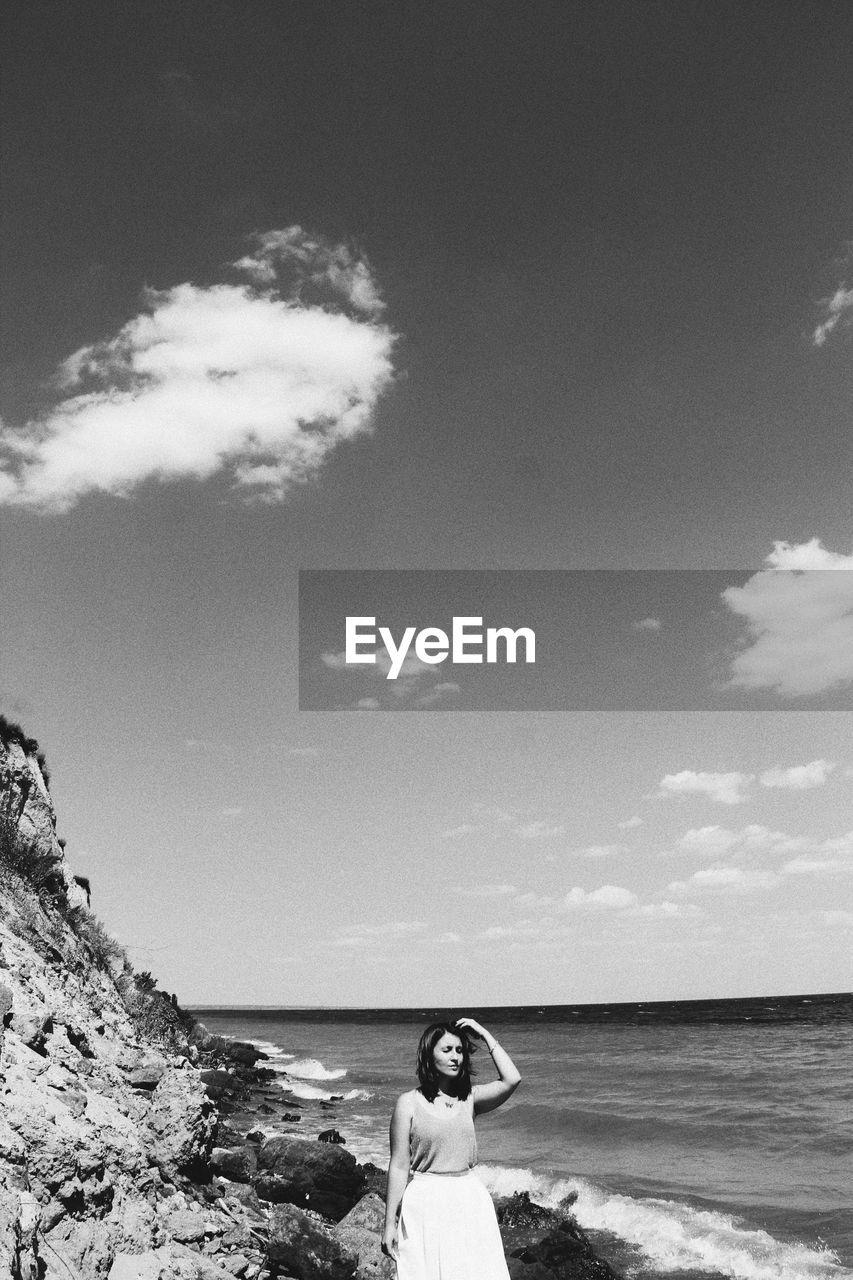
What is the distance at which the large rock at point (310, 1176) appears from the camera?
57.4 ft

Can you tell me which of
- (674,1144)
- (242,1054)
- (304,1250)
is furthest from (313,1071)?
(304,1250)

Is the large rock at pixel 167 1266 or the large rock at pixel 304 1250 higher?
the large rock at pixel 167 1266

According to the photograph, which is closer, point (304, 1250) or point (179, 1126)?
point (179, 1126)

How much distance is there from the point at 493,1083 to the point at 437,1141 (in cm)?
62

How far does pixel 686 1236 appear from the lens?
59.2 ft

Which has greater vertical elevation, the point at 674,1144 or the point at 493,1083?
the point at 493,1083

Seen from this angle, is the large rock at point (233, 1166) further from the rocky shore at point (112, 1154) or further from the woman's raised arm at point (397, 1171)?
the woman's raised arm at point (397, 1171)

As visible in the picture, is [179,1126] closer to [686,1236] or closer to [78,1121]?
[78,1121]

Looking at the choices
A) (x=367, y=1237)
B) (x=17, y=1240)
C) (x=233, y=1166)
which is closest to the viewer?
(x=17, y=1240)

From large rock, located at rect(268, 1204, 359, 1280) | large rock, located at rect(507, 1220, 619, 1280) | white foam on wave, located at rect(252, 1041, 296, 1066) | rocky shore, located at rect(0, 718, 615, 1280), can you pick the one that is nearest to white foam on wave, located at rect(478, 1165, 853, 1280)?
large rock, located at rect(507, 1220, 619, 1280)

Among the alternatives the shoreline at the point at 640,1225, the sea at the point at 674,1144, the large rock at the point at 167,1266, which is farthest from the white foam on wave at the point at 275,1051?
the large rock at the point at 167,1266

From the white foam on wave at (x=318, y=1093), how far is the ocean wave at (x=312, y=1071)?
4.21 metres

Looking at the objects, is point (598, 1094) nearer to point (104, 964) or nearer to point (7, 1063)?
point (104, 964)

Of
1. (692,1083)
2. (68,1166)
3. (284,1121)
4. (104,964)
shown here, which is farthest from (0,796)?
(692,1083)
